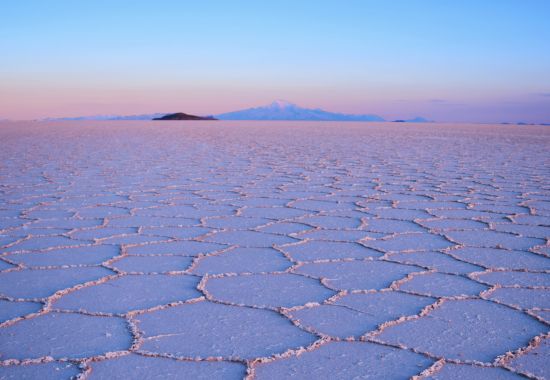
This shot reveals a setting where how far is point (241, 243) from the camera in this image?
224 cm

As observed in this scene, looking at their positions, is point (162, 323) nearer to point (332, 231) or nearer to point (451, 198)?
point (332, 231)

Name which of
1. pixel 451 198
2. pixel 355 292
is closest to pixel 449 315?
pixel 355 292

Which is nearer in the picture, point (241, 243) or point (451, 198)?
point (241, 243)

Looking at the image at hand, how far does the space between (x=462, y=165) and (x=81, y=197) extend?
369 cm

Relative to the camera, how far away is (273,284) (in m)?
1.72

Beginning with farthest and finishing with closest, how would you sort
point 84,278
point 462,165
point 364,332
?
point 462,165
point 84,278
point 364,332

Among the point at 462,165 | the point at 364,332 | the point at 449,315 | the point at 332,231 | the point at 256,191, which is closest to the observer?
the point at 364,332

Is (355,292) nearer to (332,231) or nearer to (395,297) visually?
(395,297)

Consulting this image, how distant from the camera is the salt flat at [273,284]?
1.21m

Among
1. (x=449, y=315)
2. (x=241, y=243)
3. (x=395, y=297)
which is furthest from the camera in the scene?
(x=241, y=243)

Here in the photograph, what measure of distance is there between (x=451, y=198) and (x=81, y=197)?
2.07 m

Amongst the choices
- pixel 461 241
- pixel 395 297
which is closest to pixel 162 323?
pixel 395 297

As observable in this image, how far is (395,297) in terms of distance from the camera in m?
1.60

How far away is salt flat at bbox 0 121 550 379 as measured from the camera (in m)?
1.21
